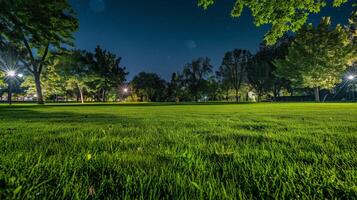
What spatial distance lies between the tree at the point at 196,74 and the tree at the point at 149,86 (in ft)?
37.4

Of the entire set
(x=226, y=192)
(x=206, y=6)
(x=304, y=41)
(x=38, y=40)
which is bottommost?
(x=226, y=192)

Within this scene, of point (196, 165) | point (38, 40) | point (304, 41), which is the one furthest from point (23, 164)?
point (304, 41)

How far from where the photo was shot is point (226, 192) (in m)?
1.18

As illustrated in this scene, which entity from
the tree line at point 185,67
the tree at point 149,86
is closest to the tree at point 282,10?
the tree line at point 185,67

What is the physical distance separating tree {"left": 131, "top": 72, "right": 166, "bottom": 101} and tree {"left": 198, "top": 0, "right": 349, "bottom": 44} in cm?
7044

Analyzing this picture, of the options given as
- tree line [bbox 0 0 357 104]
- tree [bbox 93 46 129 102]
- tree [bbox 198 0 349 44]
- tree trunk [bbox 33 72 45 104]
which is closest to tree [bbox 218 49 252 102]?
tree line [bbox 0 0 357 104]

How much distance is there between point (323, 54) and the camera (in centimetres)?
3191

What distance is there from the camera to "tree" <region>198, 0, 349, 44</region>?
167 inches

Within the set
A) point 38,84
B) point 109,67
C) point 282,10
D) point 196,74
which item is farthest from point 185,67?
point 282,10

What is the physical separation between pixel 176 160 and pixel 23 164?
131 cm

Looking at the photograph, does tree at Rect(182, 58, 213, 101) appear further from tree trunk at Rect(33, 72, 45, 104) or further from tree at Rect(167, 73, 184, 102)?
tree trunk at Rect(33, 72, 45, 104)

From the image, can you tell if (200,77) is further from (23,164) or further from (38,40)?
(23,164)

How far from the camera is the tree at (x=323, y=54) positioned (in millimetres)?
31516

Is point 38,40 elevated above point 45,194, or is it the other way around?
point 38,40
